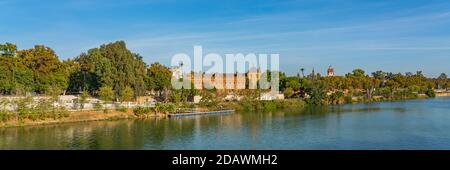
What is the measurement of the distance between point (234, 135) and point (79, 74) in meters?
19.5

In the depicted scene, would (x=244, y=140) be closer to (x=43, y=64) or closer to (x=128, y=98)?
(x=128, y=98)

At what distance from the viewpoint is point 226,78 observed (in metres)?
39.2

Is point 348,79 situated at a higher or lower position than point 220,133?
higher

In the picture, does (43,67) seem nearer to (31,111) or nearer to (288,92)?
(31,111)

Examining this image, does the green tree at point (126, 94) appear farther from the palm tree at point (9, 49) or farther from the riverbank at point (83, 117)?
the palm tree at point (9, 49)

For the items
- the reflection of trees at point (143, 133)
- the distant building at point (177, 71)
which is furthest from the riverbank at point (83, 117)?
the distant building at point (177, 71)

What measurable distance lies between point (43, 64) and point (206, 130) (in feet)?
54.9

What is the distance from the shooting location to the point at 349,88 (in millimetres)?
50719

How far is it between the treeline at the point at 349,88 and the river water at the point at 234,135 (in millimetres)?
→ 15212

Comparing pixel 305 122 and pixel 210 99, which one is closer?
pixel 305 122

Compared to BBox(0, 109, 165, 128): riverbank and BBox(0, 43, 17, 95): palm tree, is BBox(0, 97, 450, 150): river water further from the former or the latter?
BBox(0, 43, 17, 95): palm tree

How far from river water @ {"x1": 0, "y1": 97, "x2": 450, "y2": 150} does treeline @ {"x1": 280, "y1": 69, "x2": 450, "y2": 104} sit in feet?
49.9

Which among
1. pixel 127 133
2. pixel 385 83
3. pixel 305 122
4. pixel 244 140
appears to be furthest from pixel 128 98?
pixel 385 83

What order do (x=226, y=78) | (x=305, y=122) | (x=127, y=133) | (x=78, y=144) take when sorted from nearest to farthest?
(x=78, y=144)
(x=127, y=133)
(x=305, y=122)
(x=226, y=78)
